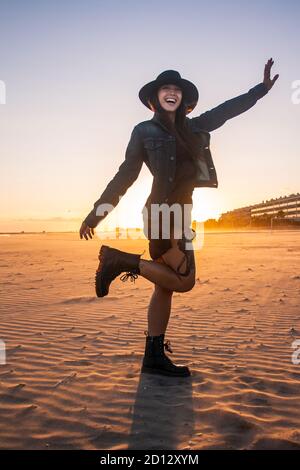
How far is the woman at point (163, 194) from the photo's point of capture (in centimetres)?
322

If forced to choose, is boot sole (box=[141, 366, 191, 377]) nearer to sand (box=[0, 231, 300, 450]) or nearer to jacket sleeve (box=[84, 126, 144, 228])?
sand (box=[0, 231, 300, 450])

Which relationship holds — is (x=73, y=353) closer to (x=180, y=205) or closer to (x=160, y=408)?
(x=160, y=408)

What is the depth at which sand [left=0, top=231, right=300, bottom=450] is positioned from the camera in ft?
7.99

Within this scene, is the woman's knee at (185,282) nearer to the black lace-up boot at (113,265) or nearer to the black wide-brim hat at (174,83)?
the black lace-up boot at (113,265)

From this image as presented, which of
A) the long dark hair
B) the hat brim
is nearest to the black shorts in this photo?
the long dark hair

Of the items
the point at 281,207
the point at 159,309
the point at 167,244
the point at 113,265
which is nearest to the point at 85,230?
the point at 113,265

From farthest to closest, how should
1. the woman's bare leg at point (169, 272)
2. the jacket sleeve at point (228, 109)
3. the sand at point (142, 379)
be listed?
the jacket sleeve at point (228, 109) → the woman's bare leg at point (169, 272) → the sand at point (142, 379)

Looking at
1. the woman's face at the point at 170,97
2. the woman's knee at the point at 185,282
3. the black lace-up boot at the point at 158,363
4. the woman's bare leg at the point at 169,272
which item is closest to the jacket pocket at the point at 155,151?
the woman's face at the point at 170,97

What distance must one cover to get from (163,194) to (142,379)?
154cm

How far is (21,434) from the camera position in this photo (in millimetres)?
2428

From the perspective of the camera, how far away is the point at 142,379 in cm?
333

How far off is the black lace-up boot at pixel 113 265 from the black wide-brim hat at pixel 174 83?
4.33 ft

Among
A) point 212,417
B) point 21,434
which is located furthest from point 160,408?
point 21,434

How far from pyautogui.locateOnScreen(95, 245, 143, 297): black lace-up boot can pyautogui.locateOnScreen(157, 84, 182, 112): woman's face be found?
4.12 feet
